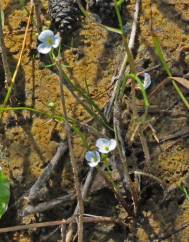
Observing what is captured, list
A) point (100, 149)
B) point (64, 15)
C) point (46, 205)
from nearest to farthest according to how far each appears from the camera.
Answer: point (100, 149), point (46, 205), point (64, 15)

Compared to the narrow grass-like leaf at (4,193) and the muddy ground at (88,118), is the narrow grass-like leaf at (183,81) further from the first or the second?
the narrow grass-like leaf at (4,193)

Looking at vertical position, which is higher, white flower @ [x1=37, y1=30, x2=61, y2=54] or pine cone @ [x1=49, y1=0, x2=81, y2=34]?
white flower @ [x1=37, y1=30, x2=61, y2=54]

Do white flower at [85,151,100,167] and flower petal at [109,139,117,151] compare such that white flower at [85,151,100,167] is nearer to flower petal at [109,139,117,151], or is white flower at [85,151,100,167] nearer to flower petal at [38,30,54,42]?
flower petal at [109,139,117,151]

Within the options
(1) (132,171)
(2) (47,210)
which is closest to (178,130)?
(1) (132,171)

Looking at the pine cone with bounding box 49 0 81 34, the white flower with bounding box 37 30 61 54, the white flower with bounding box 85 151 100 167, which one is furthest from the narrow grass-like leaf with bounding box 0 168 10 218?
the pine cone with bounding box 49 0 81 34

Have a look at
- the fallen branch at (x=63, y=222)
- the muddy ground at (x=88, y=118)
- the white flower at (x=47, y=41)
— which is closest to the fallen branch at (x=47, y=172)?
the muddy ground at (x=88, y=118)

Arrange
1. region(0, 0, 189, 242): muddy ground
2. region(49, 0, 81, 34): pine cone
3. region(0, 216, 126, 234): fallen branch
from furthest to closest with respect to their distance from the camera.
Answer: region(49, 0, 81, 34): pine cone
region(0, 0, 189, 242): muddy ground
region(0, 216, 126, 234): fallen branch

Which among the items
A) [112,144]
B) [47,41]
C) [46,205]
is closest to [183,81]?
[112,144]

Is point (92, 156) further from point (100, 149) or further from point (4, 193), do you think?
point (4, 193)
